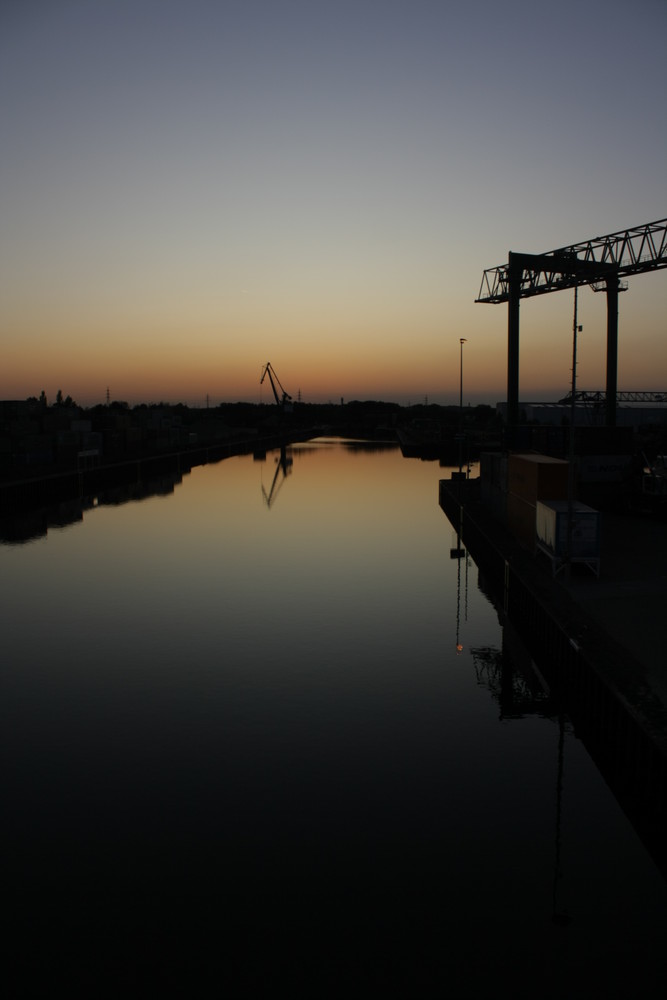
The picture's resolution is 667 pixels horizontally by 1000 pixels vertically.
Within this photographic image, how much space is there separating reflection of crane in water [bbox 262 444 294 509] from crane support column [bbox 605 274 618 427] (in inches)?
1166

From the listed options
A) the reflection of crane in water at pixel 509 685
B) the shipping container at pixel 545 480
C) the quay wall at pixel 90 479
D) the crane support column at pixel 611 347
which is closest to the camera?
the reflection of crane in water at pixel 509 685

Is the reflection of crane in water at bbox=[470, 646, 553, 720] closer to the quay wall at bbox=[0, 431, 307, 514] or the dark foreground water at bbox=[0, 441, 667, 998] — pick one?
the dark foreground water at bbox=[0, 441, 667, 998]

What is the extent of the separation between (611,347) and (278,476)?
1954 inches

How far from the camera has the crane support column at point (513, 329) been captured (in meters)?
48.6

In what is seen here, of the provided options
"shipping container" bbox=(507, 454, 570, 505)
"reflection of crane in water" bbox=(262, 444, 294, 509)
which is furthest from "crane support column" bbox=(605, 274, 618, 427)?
"reflection of crane in water" bbox=(262, 444, 294, 509)

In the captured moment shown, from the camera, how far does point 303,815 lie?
13742 millimetres

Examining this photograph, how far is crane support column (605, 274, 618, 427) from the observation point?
179ft

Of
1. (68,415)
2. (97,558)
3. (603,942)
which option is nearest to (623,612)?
(603,942)

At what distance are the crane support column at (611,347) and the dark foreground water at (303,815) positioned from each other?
3311cm

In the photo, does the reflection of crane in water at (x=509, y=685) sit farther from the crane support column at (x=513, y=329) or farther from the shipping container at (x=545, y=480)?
the crane support column at (x=513, y=329)

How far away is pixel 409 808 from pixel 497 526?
25.9 m

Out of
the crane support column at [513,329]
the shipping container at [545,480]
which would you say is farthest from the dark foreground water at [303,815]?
the crane support column at [513,329]

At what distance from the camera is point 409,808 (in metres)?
14.0

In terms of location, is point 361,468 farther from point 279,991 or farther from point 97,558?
point 279,991
